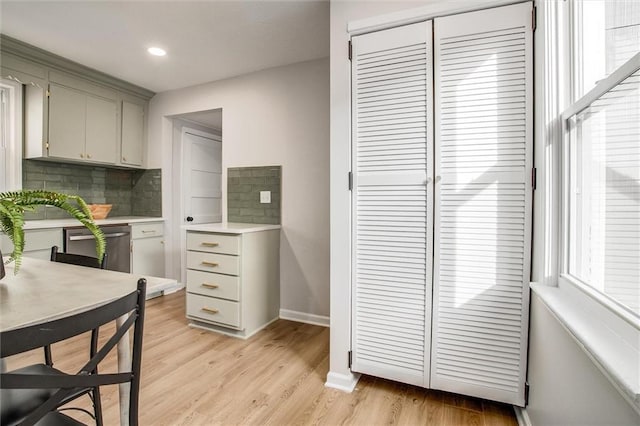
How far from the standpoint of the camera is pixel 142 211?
383cm

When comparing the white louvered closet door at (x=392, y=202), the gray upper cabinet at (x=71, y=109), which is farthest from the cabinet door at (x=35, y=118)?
the white louvered closet door at (x=392, y=202)

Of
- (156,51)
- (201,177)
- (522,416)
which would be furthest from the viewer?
(201,177)

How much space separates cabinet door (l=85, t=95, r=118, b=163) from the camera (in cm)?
316

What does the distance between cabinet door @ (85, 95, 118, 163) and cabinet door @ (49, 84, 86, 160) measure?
57 mm

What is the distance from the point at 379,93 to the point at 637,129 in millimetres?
1152

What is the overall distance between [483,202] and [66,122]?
361 cm

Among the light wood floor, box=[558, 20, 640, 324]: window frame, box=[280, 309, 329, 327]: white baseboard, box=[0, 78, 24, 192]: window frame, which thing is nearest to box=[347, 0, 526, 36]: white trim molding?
box=[558, 20, 640, 324]: window frame

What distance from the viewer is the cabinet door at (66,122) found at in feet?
9.41

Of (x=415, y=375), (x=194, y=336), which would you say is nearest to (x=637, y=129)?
(x=415, y=375)

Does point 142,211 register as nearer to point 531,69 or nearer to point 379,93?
point 379,93

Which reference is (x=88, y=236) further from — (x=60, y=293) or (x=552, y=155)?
(x=552, y=155)

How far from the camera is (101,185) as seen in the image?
3.62 metres

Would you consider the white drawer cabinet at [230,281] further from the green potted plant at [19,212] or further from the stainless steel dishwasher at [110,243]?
the green potted plant at [19,212]

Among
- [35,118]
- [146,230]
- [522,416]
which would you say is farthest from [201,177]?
[522,416]
